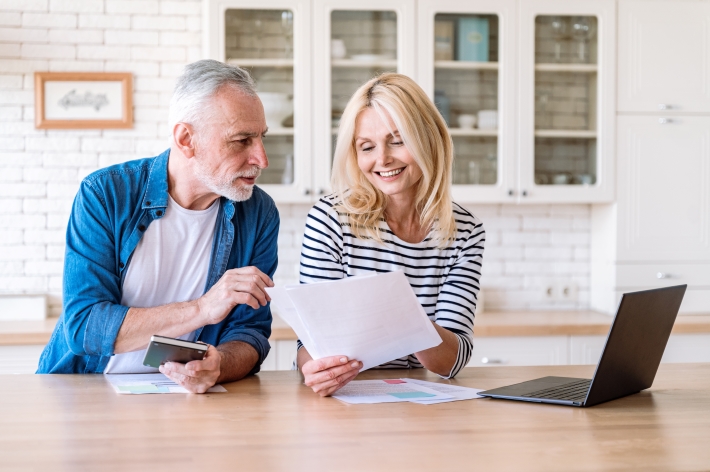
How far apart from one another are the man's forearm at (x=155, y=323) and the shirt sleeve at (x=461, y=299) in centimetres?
62

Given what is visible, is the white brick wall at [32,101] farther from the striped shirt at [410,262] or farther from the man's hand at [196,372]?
the man's hand at [196,372]

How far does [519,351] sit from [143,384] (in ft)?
6.99

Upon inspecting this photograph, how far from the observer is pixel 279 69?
3.68 meters

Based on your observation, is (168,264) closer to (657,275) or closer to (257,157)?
(257,157)

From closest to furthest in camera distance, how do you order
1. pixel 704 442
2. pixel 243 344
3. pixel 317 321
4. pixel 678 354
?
pixel 704 442 → pixel 317 321 → pixel 243 344 → pixel 678 354

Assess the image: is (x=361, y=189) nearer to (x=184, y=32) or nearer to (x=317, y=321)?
(x=317, y=321)

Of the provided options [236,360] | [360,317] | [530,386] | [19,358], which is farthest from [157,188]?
[19,358]

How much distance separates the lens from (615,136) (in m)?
3.81

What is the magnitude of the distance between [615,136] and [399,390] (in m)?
2.47

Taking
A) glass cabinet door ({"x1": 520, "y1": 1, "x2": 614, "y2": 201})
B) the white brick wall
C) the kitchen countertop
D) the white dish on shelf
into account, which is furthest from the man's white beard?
glass cabinet door ({"x1": 520, "y1": 1, "x2": 614, "y2": 201})

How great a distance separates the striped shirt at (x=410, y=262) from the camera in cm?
203

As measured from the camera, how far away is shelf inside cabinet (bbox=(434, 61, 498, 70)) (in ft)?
12.3

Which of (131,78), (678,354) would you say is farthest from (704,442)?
(131,78)

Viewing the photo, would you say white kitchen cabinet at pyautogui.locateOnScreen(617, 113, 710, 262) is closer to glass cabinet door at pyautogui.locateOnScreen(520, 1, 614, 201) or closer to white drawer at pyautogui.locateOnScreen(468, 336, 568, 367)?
glass cabinet door at pyautogui.locateOnScreen(520, 1, 614, 201)
